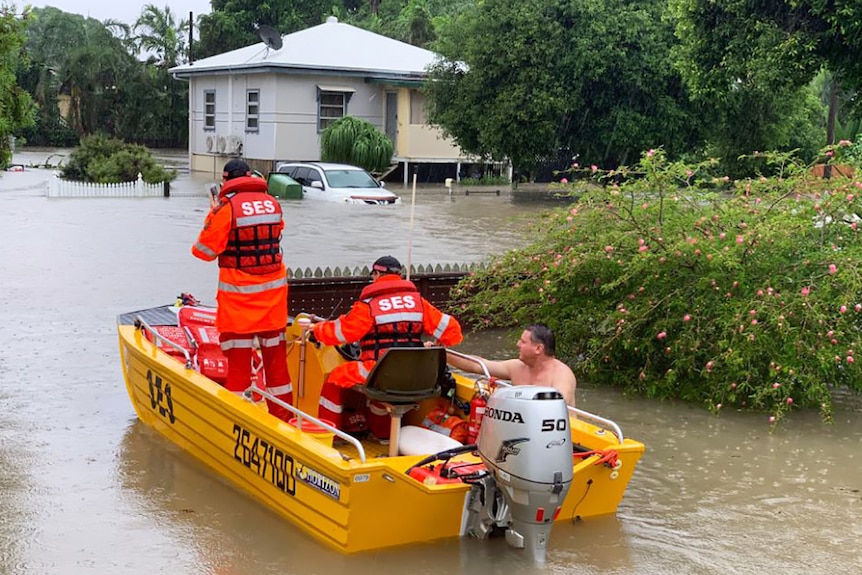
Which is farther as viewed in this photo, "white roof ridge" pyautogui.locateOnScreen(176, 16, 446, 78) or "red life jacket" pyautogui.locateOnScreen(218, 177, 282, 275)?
"white roof ridge" pyautogui.locateOnScreen(176, 16, 446, 78)

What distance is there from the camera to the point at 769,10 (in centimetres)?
1574

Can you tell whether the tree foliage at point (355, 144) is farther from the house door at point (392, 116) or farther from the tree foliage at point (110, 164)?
the tree foliage at point (110, 164)

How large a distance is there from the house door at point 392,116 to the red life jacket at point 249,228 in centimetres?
2902

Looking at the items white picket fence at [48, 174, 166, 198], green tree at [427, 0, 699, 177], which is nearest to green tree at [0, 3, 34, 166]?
white picket fence at [48, 174, 166, 198]

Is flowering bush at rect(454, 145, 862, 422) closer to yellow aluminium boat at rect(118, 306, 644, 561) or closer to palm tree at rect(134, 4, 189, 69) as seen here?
yellow aluminium boat at rect(118, 306, 644, 561)

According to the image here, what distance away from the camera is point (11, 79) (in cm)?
776

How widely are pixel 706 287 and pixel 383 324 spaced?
3.90m

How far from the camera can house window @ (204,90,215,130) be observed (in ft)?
129

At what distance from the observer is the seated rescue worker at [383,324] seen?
6.82 metres

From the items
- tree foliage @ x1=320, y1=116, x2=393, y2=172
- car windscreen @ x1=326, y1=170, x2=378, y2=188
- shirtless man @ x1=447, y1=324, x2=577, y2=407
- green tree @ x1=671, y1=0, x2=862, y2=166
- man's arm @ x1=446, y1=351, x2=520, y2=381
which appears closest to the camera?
shirtless man @ x1=447, y1=324, x2=577, y2=407

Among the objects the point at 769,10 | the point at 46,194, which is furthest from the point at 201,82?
the point at 769,10

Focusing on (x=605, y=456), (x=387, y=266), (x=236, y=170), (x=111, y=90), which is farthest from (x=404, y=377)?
(x=111, y=90)

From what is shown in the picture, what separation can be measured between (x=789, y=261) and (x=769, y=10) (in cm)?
721

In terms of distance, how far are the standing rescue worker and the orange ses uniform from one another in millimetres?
739
